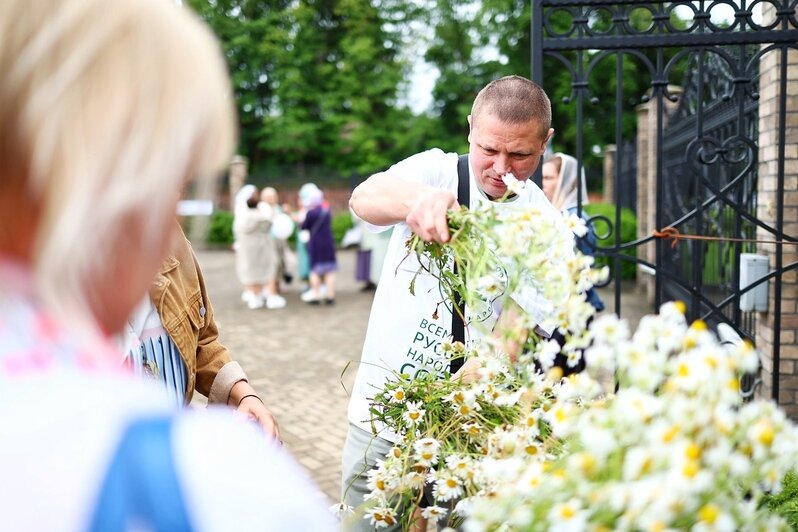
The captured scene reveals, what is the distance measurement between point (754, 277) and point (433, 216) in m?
3.25

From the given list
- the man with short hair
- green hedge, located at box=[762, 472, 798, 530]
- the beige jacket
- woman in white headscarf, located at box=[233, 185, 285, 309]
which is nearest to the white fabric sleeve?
the man with short hair

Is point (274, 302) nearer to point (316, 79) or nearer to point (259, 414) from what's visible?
point (259, 414)

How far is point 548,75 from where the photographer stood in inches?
1244

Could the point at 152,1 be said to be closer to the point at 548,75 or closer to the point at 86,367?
the point at 86,367

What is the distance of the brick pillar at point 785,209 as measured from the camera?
4.13 metres

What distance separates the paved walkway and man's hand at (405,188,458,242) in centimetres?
146

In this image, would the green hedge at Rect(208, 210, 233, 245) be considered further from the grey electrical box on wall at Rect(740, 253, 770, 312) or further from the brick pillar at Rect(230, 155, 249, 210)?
the grey electrical box on wall at Rect(740, 253, 770, 312)

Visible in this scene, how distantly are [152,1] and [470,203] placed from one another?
1.71m

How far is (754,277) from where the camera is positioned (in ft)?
13.7

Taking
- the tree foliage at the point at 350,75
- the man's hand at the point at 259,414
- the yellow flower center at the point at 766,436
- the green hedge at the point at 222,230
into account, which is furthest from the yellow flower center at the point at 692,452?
the tree foliage at the point at 350,75

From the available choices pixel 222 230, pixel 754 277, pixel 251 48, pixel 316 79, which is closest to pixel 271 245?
pixel 754 277

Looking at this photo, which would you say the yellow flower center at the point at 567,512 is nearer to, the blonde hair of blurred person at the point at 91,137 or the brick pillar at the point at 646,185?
the blonde hair of blurred person at the point at 91,137

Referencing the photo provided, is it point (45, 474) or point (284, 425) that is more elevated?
point (45, 474)

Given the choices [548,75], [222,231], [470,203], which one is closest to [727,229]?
[470,203]
